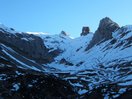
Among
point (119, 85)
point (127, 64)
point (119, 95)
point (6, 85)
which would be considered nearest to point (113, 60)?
point (127, 64)

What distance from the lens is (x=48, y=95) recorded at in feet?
373

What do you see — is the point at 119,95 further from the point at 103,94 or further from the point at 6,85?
the point at 6,85

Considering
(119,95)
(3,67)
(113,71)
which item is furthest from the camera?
(113,71)

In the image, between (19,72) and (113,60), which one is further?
(113,60)

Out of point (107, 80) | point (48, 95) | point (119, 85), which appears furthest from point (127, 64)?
point (48, 95)

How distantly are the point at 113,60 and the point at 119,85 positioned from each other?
66122 millimetres

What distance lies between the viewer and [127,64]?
566ft

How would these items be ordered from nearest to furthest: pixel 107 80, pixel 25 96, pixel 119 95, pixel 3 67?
1. pixel 25 96
2. pixel 119 95
3. pixel 3 67
4. pixel 107 80

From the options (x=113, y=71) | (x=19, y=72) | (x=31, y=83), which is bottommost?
(x=31, y=83)

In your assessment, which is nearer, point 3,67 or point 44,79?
point 44,79

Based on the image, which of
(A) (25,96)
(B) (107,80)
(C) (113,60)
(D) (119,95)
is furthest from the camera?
(C) (113,60)

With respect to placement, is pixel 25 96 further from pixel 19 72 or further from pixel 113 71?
pixel 113 71

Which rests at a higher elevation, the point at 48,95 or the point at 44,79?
the point at 44,79

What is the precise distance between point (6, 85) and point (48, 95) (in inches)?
503
